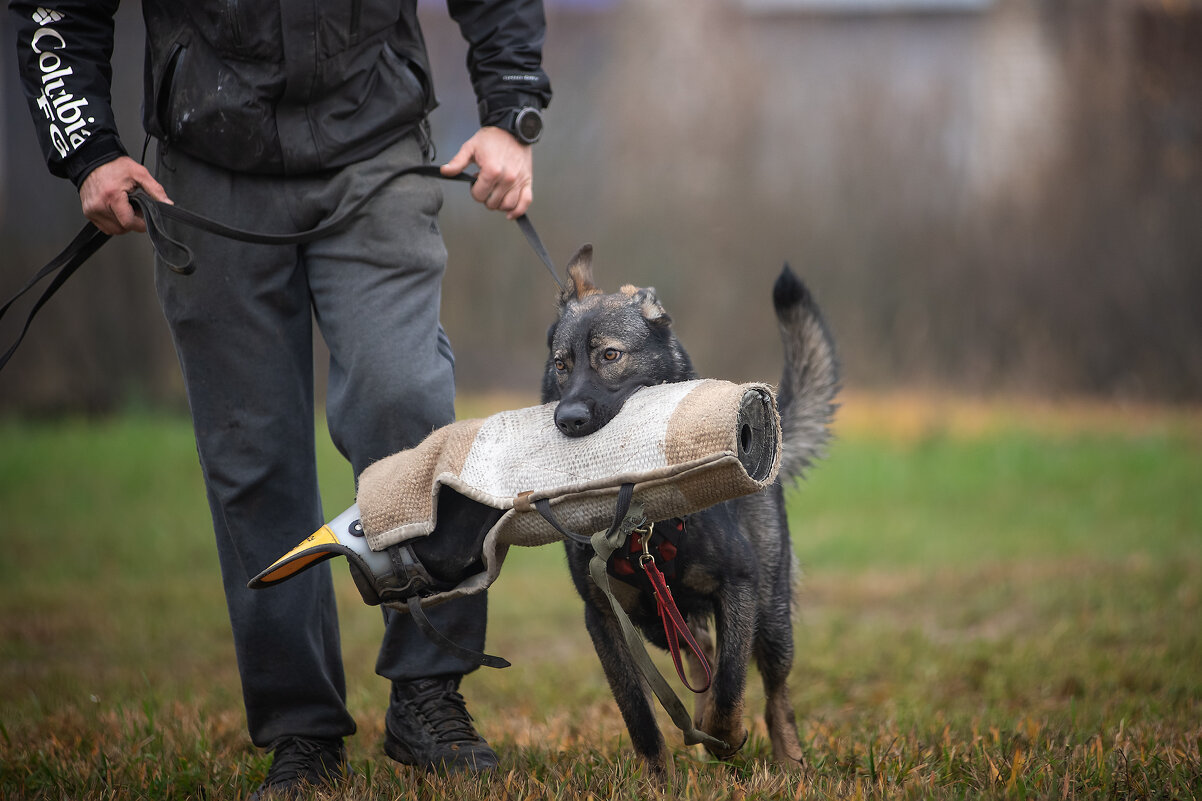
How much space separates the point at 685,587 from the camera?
2789mm

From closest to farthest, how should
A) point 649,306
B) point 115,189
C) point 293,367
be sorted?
point 115,189 < point 293,367 < point 649,306

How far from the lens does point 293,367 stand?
2.89 metres

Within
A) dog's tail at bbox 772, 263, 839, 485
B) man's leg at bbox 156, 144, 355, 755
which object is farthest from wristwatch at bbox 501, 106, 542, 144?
dog's tail at bbox 772, 263, 839, 485

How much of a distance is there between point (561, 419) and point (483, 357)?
393 inches

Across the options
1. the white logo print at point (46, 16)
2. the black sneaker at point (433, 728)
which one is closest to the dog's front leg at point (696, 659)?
the black sneaker at point (433, 728)

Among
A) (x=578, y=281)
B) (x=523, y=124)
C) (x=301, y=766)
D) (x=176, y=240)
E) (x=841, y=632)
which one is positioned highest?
(x=523, y=124)

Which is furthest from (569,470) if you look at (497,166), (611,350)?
(497,166)

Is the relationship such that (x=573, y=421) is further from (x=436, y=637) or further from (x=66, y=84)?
(x=66, y=84)

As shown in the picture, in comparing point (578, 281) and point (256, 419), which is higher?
point (578, 281)

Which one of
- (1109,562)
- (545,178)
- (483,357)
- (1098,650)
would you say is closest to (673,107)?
(545,178)

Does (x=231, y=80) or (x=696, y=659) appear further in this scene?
(x=696, y=659)

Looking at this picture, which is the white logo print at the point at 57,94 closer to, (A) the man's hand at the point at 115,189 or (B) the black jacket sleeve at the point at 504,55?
(A) the man's hand at the point at 115,189

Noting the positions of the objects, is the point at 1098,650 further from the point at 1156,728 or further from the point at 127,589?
the point at 127,589

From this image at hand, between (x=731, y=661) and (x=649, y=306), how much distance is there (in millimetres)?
1006
